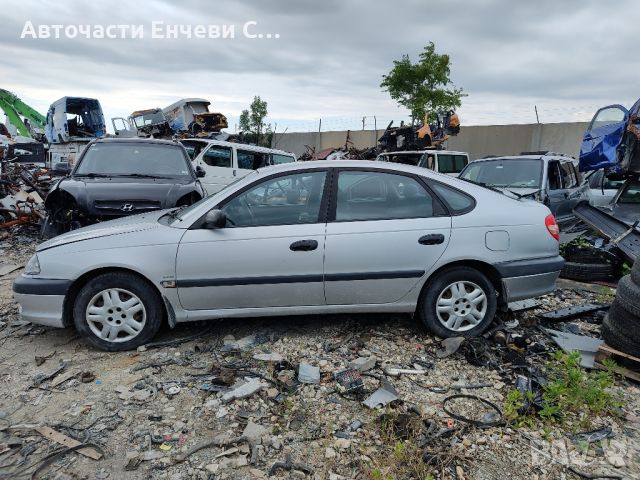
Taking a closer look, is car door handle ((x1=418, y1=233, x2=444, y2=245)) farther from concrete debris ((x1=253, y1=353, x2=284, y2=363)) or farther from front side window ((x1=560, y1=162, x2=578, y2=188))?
front side window ((x1=560, y1=162, x2=578, y2=188))

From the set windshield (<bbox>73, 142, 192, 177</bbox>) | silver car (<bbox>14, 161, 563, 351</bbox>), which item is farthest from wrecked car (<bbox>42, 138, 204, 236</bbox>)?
silver car (<bbox>14, 161, 563, 351</bbox>)

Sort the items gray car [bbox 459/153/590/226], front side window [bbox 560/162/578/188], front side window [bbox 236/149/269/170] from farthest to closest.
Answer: front side window [bbox 236/149/269/170], front side window [bbox 560/162/578/188], gray car [bbox 459/153/590/226]

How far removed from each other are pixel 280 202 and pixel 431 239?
1.27 m

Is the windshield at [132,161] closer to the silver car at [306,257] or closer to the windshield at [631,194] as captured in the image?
the silver car at [306,257]

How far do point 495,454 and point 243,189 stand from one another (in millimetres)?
2545

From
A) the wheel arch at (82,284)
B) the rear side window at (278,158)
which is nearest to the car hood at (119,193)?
the wheel arch at (82,284)

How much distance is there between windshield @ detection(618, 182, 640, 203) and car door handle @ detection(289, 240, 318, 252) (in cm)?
551

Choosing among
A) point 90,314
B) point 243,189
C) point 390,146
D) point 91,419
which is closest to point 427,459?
point 91,419

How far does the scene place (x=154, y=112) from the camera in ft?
61.1

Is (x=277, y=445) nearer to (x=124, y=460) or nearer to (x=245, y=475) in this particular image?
(x=245, y=475)

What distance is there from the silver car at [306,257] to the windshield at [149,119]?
1622 centimetres

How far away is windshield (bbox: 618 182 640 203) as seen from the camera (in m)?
6.53

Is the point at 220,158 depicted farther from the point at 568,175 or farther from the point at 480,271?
the point at 480,271

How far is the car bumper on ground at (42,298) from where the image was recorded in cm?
342
